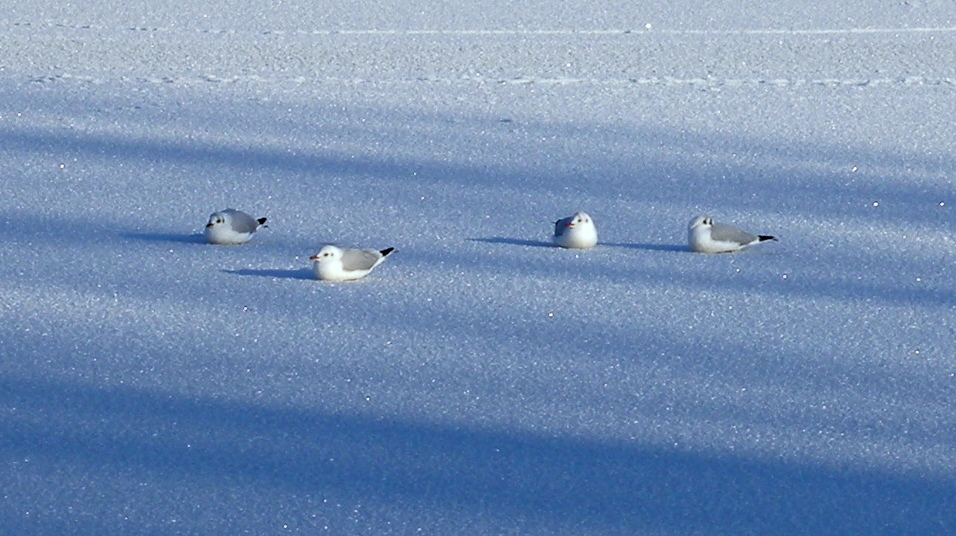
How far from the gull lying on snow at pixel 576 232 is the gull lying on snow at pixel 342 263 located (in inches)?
26.0

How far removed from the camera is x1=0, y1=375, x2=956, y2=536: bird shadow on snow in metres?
2.66

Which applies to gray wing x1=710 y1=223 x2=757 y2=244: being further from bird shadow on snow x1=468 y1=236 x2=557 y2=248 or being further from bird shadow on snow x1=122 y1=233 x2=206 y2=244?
bird shadow on snow x1=122 y1=233 x2=206 y2=244

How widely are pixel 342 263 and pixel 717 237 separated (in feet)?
3.69

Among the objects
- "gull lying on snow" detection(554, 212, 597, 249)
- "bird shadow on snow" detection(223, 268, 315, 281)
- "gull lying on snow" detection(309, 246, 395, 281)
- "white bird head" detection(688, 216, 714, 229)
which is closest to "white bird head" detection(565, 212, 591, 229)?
"gull lying on snow" detection(554, 212, 597, 249)

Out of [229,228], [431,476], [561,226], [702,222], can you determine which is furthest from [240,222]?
[431,476]

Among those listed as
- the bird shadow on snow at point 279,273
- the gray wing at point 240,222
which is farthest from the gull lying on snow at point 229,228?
the bird shadow on snow at point 279,273

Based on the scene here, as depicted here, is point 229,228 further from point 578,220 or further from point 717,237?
point 717,237

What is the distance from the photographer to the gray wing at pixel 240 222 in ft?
15.2

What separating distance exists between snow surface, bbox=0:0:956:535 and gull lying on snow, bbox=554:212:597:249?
0.05 metres

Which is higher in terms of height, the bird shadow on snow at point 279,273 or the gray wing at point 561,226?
the gray wing at point 561,226

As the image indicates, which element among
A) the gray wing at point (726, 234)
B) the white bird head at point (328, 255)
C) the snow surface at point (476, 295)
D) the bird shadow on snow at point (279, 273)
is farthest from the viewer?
the gray wing at point (726, 234)

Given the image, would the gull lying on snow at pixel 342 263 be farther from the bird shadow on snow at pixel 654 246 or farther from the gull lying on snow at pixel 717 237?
the gull lying on snow at pixel 717 237

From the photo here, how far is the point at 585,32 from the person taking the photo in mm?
9203

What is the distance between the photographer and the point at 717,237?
4.61 m
